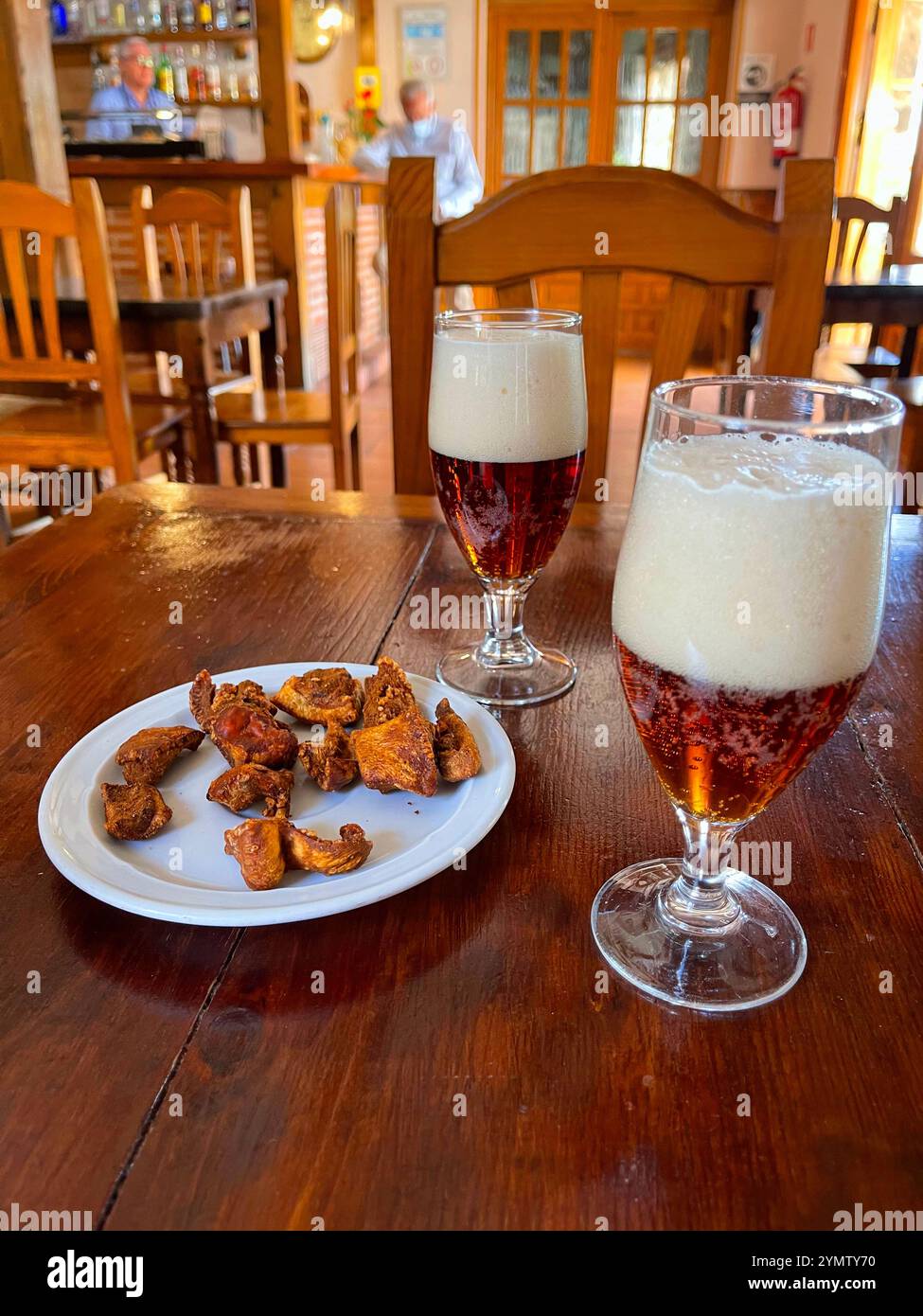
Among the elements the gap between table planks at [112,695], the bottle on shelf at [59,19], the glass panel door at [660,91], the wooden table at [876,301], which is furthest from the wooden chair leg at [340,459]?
the bottle on shelf at [59,19]

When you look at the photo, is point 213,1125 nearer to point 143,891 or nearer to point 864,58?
point 143,891

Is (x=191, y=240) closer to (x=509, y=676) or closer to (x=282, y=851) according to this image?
(x=509, y=676)

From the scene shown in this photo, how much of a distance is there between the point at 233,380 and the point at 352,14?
185 inches

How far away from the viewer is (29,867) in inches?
19.3

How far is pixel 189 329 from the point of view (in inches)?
98.5

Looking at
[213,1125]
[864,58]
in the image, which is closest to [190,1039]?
[213,1125]

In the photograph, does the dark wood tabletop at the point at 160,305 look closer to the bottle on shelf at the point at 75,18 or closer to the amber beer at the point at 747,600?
the amber beer at the point at 747,600

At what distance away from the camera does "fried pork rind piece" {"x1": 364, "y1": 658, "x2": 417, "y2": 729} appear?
555 mm

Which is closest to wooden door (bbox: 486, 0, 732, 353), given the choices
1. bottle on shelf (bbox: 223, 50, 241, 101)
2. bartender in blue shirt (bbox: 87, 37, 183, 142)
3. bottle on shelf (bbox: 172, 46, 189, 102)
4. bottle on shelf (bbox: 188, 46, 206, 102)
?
bottle on shelf (bbox: 223, 50, 241, 101)

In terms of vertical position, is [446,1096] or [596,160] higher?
[596,160]

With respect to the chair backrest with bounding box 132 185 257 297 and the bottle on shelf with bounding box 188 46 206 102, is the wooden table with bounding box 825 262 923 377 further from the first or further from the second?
the bottle on shelf with bounding box 188 46 206 102

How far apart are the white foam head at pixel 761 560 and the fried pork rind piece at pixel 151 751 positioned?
0.29m

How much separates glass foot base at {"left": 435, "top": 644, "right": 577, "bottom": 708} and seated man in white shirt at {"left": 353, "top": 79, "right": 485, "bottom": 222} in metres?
5.10

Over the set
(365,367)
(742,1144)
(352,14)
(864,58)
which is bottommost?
(365,367)
